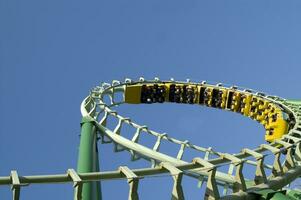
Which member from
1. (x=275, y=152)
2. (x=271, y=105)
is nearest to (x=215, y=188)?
(x=275, y=152)

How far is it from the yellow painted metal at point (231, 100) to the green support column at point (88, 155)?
1094 centimetres

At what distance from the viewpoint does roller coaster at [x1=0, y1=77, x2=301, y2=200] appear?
9195 mm

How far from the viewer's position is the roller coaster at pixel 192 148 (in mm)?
9195

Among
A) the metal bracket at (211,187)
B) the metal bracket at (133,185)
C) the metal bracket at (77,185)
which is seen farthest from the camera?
the metal bracket at (211,187)

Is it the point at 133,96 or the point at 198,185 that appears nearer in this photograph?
the point at 198,185

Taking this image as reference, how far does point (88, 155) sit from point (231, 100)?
1692 centimetres

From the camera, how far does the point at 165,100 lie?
108ft

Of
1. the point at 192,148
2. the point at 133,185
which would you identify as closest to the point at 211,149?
the point at 192,148

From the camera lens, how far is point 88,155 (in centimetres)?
1650

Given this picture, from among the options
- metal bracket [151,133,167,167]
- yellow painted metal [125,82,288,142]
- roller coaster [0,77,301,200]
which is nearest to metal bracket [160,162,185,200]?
roller coaster [0,77,301,200]

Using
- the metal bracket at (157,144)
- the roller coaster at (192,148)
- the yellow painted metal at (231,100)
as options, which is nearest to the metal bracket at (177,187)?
the roller coaster at (192,148)

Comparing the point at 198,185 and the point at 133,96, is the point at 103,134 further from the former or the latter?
the point at 133,96

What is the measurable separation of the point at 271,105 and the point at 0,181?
913 inches

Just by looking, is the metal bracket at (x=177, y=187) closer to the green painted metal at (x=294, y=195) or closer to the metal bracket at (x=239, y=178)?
the metal bracket at (x=239, y=178)
